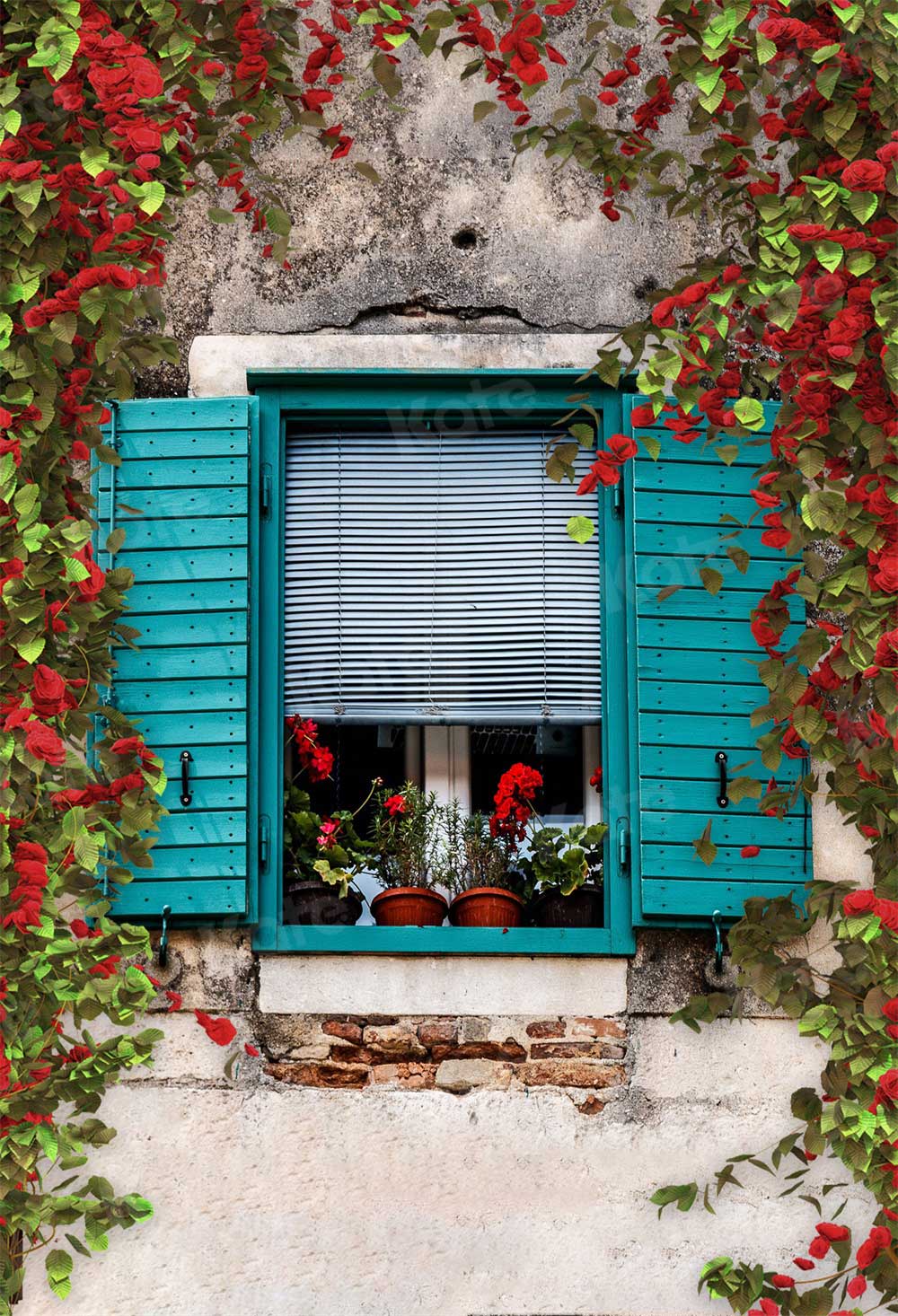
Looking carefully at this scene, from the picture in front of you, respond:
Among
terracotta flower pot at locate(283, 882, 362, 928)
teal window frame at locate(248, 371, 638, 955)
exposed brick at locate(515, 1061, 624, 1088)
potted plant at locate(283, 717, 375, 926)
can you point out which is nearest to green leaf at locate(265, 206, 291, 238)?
teal window frame at locate(248, 371, 638, 955)

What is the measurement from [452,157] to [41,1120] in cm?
304

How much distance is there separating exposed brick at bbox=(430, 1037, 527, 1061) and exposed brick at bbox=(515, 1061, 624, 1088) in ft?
0.12

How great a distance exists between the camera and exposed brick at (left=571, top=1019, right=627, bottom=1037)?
5.37m

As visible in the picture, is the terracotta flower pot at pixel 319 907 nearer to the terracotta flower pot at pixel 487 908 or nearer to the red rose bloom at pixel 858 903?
the terracotta flower pot at pixel 487 908

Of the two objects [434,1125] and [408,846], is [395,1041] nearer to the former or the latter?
[434,1125]

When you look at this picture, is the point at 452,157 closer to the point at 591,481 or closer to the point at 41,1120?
the point at 591,481

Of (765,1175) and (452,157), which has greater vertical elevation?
(452,157)

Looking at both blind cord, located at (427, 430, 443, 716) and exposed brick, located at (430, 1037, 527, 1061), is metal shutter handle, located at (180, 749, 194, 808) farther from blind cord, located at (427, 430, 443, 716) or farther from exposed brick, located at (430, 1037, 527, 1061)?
exposed brick, located at (430, 1037, 527, 1061)

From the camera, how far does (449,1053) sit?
17.5ft

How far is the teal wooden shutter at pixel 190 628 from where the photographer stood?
5340mm

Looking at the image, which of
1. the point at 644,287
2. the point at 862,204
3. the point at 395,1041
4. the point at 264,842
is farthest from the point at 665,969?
the point at 862,204

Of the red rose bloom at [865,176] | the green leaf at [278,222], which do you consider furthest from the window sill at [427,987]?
the red rose bloom at [865,176]

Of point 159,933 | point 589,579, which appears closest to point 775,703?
point 589,579

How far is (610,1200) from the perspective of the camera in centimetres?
517
